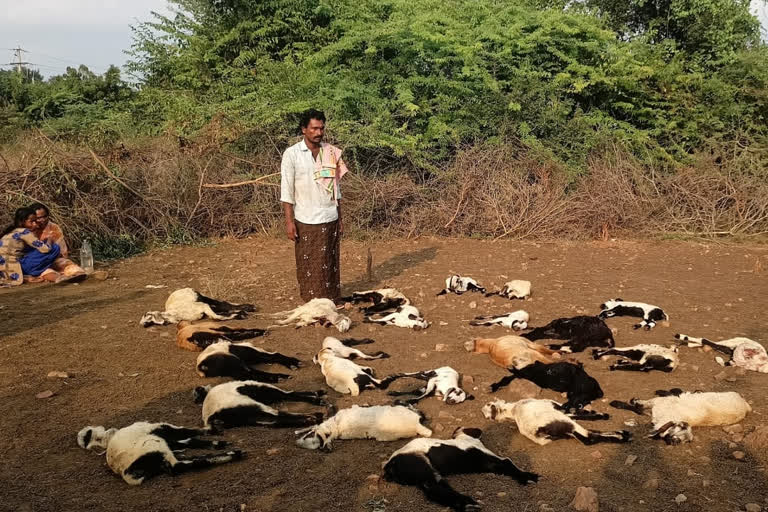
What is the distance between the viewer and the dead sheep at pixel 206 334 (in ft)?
17.9

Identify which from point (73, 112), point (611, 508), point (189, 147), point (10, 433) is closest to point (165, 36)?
point (73, 112)

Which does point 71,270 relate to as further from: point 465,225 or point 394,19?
point 394,19

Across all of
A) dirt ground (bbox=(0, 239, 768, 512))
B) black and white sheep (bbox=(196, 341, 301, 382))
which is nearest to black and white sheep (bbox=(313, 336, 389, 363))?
dirt ground (bbox=(0, 239, 768, 512))

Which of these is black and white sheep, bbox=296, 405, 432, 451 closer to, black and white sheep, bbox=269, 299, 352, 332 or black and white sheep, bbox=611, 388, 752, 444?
black and white sheep, bbox=611, 388, 752, 444

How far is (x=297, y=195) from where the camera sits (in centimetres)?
661

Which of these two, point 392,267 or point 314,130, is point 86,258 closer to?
point 392,267

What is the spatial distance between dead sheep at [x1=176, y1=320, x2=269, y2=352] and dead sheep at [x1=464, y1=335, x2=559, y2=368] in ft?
6.51

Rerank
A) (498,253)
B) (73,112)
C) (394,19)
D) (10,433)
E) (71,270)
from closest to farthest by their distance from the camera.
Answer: (10,433) < (71,270) < (498,253) < (394,19) < (73,112)

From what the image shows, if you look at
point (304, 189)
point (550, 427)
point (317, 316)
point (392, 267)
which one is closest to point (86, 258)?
point (304, 189)

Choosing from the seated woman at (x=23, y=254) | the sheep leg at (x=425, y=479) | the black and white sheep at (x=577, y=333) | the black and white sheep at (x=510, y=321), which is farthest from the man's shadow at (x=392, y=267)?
the sheep leg at (x=425, y=479)

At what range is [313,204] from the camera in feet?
21.6

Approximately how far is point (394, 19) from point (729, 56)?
668cm

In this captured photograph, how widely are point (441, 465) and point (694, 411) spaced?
1.68 metres

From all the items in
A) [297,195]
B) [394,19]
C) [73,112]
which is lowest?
[297,195]
